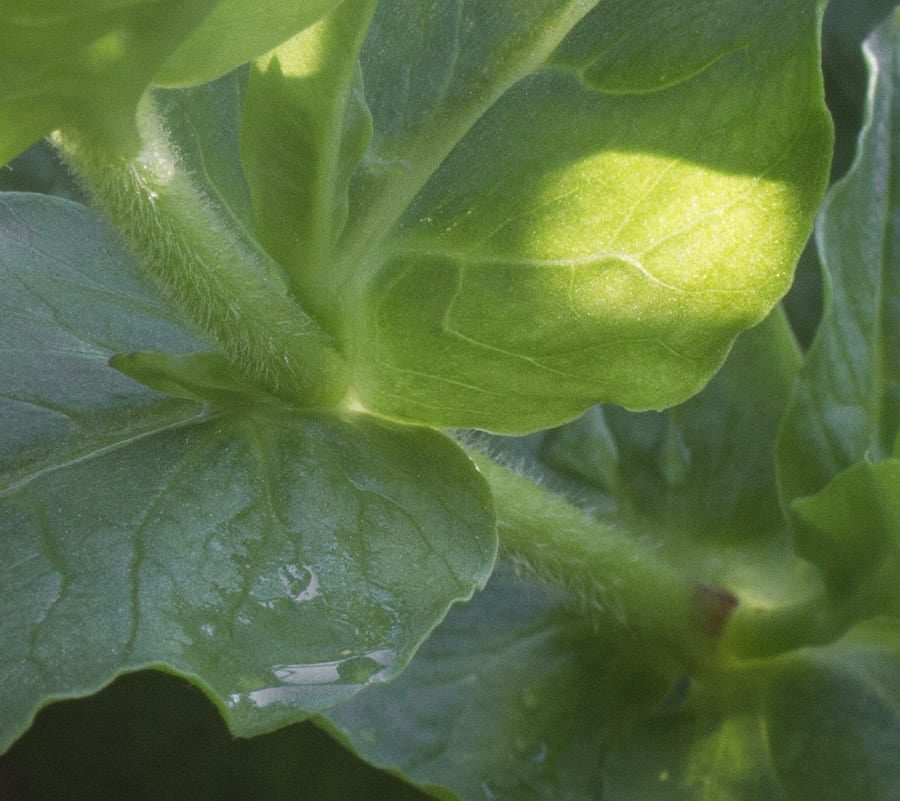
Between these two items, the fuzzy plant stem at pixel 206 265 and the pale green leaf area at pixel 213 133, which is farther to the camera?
the pale green leaf area at pixel 213 133

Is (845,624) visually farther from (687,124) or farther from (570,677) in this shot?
(687,124)

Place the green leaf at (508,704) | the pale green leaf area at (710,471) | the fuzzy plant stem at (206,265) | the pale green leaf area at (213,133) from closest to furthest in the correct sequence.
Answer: the fuzzy plant stem at (206,265)
the pale green leaf area at (213,133)
the green leaf at (508,704)
the pale green leaf area at (710,471)

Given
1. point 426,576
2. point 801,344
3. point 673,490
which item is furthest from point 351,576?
point 801,344

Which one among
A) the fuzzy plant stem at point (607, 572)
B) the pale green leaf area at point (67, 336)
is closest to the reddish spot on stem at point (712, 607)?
the fuzzy plant stem at point (607, 572)

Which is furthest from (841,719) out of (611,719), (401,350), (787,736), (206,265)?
(206,265)

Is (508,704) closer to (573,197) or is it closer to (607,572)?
(607,572)

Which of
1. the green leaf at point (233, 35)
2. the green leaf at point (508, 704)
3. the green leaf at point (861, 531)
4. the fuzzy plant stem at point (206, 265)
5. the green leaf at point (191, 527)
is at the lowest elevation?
the green leaf at point (508, 704)

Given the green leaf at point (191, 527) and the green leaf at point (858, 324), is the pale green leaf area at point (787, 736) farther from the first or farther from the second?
the green leaf at point (191, 527)
